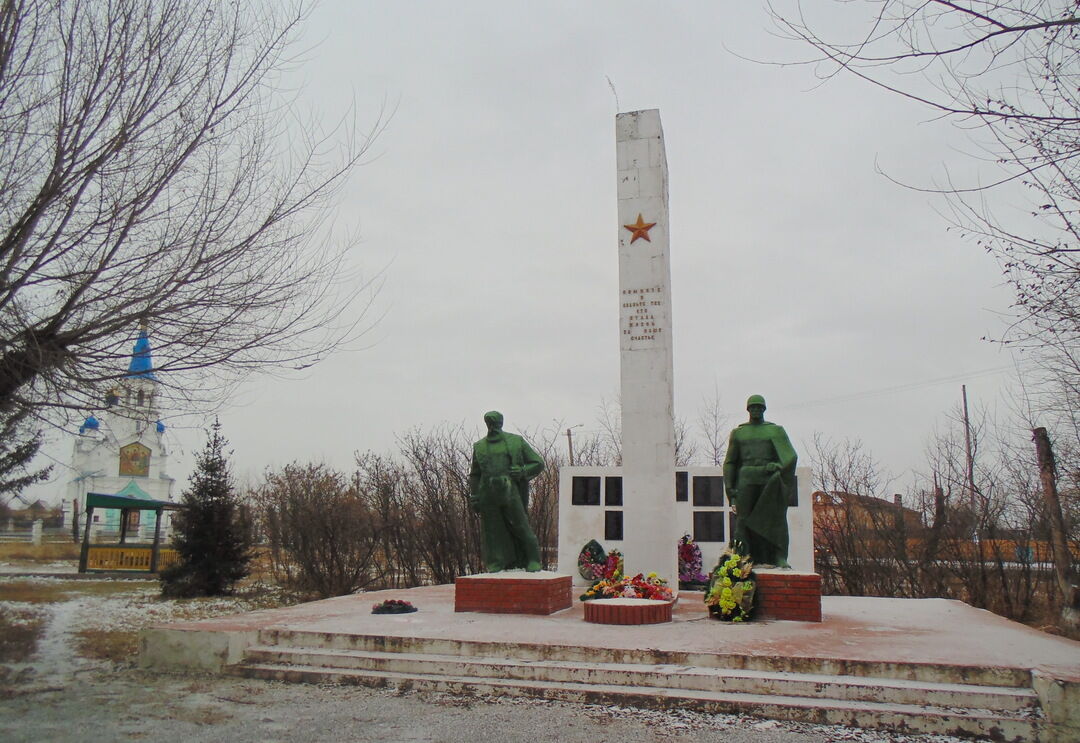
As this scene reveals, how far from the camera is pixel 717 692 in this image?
5.01m

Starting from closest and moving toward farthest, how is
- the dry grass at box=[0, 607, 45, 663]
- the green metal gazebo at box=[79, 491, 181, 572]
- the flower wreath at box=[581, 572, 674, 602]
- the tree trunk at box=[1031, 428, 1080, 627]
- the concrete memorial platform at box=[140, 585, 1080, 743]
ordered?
the concrete memorial platform at box=[140, 585, 1080, 743]
the dry grass at box=[0, 607, 45, 663]
the flower wreath at box=[581, 572, 674, 602]
the tree trunk at box=[1031, 428, 1080, 627]
the green metal gazebo at box=[79, 491, 181, 572]

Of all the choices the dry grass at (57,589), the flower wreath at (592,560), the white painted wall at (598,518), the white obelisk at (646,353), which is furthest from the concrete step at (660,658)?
the dry grass at (57,589)

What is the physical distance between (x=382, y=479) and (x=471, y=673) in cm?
1119

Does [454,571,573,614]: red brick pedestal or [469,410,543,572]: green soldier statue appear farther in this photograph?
[469,410,543,572]: green soldier statue

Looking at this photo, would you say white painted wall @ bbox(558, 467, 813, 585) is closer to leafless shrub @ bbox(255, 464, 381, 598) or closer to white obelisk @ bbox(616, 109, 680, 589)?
white obelisk @ bbox(616, 109, 680, 589)

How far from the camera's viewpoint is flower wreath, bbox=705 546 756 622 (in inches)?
281

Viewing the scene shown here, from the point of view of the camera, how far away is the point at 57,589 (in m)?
15.8

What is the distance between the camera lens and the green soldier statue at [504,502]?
8172 mm

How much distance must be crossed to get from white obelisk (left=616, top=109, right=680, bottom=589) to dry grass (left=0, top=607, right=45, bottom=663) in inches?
258

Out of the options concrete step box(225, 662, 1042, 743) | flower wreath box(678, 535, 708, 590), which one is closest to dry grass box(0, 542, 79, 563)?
flower wreath box(678, 535, 708, 590)

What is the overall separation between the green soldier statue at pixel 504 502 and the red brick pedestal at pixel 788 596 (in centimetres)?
231

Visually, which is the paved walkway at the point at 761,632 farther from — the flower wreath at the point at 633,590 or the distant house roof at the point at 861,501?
the distant house roof at the point at 861,501

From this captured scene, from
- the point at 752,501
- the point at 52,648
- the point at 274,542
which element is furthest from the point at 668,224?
the point at 274,542

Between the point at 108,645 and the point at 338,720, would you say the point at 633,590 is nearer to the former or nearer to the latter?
the point at 338,720
